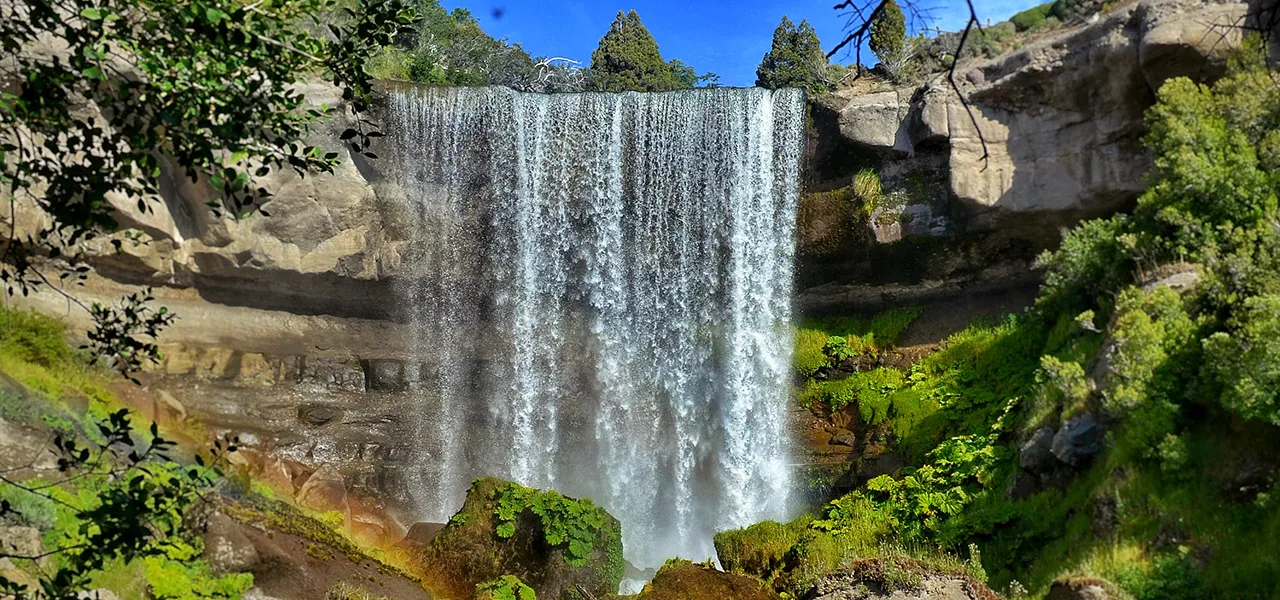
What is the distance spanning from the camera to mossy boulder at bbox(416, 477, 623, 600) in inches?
519

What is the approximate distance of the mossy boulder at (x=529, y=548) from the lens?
43.3 ft

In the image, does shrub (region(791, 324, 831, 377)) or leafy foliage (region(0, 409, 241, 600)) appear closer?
leafy foliage (region(0, 409, 241, 600))

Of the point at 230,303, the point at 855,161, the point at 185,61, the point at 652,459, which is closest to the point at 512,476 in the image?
the point at 652,459

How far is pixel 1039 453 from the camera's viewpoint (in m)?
12.8

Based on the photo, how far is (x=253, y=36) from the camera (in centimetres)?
412

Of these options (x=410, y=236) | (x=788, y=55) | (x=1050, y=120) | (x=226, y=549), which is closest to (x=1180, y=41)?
(x=1050, y=120)

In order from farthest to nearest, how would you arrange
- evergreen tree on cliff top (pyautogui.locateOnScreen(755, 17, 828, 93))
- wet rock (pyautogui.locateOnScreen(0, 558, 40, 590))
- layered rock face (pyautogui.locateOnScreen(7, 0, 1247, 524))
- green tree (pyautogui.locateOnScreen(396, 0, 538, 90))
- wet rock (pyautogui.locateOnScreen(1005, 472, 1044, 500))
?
evergreen tree on cliff top (pyautogui.locateOnScreen(755, 17, 828, 93)) < green tree (pyautogui.locateOnScreen(396, 0, 538, 90)) < layered rock face (pyautogui.locateOnScreen(7, 0, 1247, 524)) < wet rock (pyautogui.locateOnScreen(1005, 472, 1044, 500)) < wet rock (pyautogui.locateOnScreen(0, 558, 40, 590))

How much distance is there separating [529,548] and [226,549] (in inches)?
172

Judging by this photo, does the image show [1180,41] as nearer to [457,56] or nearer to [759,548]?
[759,548]

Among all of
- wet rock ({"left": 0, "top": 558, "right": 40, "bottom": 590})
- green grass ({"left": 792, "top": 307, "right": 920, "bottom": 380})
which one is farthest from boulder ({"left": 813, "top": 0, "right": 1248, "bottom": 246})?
wet rock ({"left": 0, "top": 558, "right": 40, "bottom": 590})

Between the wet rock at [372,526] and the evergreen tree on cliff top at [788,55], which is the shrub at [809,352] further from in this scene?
the evergreen tree on cliff top at [788,55]

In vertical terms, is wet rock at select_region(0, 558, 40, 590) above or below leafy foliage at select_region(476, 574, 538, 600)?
above

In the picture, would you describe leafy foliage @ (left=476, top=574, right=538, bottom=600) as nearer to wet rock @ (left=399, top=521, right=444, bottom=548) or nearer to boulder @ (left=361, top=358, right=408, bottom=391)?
wet rock @ (left=399, top=521, right=444, bottom=548)

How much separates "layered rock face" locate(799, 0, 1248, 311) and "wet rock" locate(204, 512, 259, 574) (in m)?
14.0
